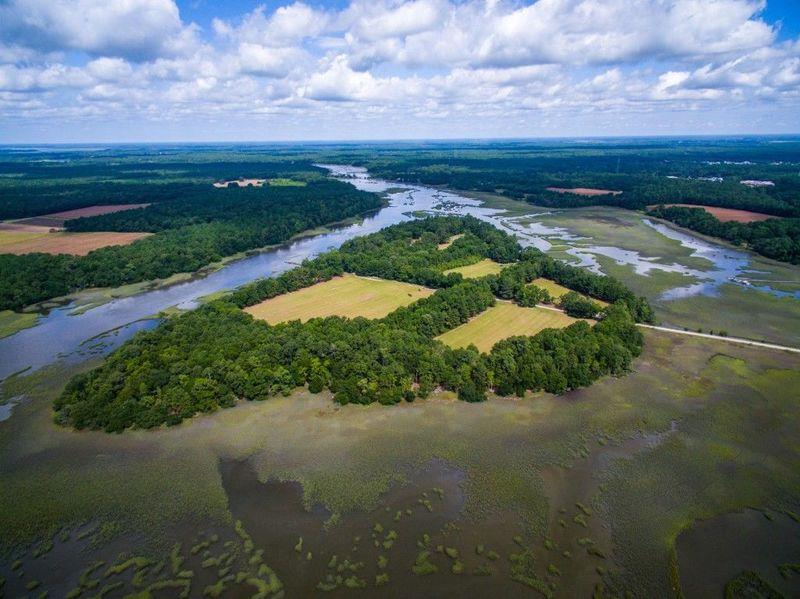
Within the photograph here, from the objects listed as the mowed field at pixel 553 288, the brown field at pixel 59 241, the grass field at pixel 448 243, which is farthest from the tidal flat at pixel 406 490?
the brown field at pixel 59 241

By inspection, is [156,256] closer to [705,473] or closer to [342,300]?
[342,300]

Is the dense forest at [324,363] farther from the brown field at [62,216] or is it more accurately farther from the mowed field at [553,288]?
the brown field at [62,216]

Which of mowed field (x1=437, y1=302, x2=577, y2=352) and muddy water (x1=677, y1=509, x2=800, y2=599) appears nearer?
muddy water (x1=677, y1=509, x2=800, y2=599)

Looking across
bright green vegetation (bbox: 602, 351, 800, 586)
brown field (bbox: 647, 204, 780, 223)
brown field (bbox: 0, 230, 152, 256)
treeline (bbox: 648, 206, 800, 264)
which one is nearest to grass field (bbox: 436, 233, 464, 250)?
treeline (bbox: 648, 206, 800, 264)

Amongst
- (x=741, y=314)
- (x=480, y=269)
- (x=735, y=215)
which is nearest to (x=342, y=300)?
(x=480, y=269)

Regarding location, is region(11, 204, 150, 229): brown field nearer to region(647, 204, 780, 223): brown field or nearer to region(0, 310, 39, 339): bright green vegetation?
region(0, 310, 39, 339): bright green vegetation
